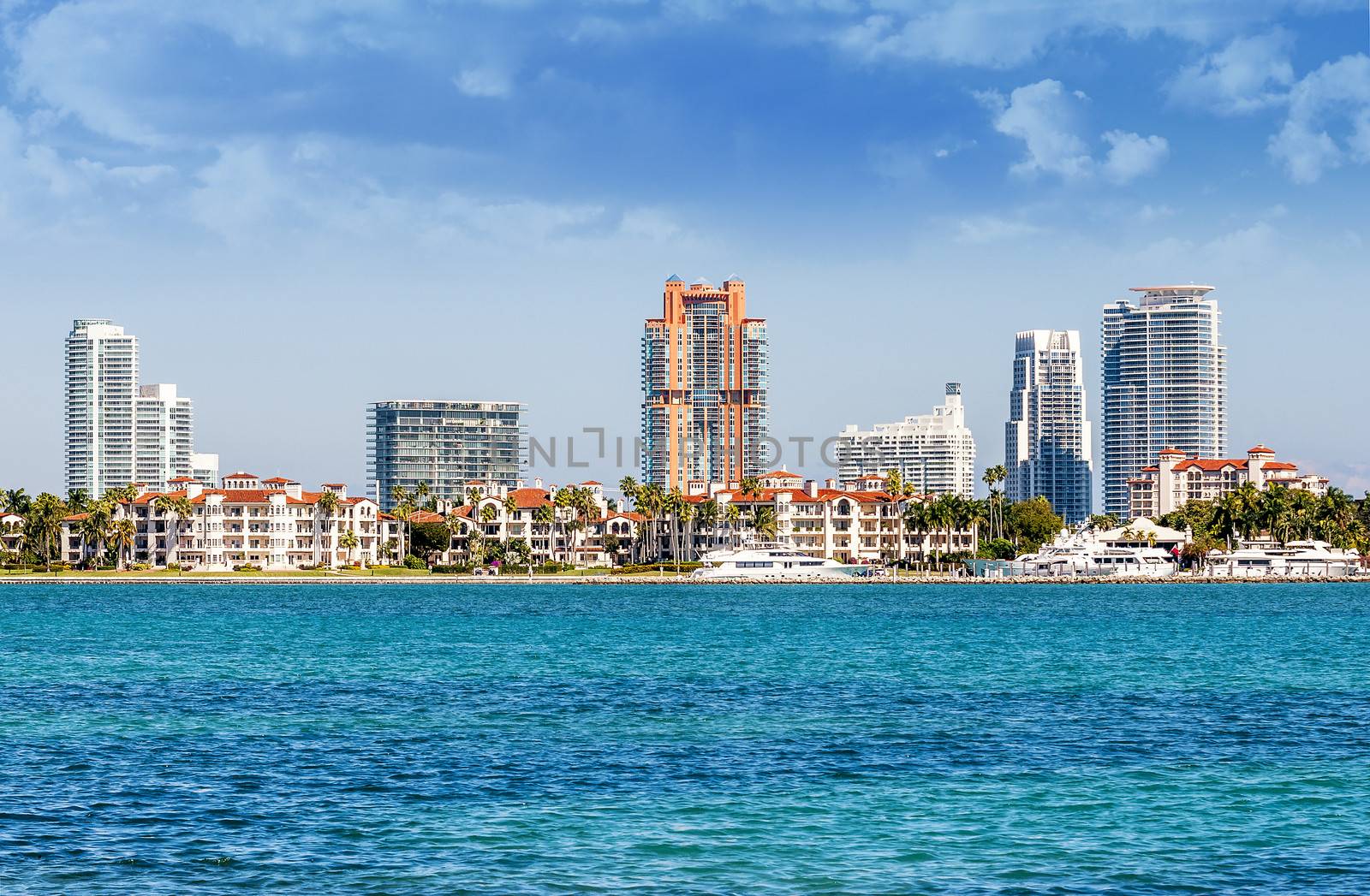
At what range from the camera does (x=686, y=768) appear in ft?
112

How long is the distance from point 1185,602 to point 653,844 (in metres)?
110

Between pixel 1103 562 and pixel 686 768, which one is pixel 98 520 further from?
pixel 686 768

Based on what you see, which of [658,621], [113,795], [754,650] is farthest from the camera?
[658,621]

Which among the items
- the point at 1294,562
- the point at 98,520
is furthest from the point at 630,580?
the point at 1294,562

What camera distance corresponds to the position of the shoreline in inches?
7023

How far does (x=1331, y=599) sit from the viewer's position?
136m

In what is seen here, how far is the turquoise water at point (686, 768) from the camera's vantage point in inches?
982

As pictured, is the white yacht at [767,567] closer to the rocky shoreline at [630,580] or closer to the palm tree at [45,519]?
the rocky shoreline at [630,580]

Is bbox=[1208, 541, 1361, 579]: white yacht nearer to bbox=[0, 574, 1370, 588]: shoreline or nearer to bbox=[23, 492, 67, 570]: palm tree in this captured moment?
bbox=[0, 574, 1370, 588]: shoreline

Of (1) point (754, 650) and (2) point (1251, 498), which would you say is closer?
(1) point (754, 650)

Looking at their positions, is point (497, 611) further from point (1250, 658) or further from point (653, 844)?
point (653, 844)

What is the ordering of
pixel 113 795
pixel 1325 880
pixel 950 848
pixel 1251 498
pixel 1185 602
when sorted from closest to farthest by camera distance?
pixel 1325 880 → pixel 950 848 → pixel 113 795 → pixel 1185 602 → pixel 1251 498

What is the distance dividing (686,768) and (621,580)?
144162 millimetres

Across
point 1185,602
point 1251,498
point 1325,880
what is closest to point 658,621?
point 1185,602
